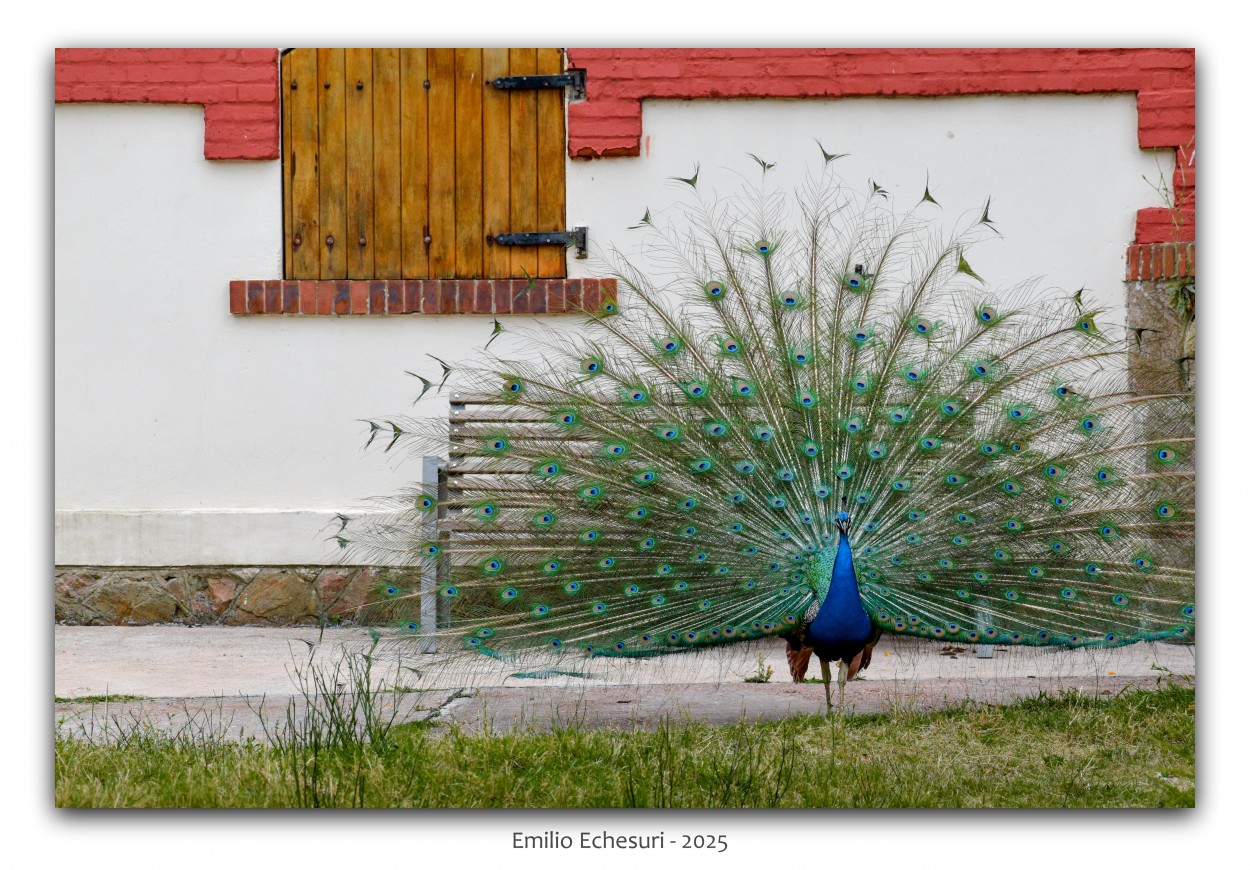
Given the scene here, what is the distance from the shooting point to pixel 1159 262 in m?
5.00

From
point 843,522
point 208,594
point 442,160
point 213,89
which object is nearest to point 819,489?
point 843,522

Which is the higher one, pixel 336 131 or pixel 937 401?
pixel 336 131

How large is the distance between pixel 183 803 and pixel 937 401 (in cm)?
245

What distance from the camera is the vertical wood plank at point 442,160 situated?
17.9 feet

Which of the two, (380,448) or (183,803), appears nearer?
(183,803)

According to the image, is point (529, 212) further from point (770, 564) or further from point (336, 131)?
point (770, 564)

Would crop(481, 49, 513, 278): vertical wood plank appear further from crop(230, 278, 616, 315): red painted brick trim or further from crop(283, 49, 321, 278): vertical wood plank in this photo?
crop(283, 49, 321, 278): vertical wood plank

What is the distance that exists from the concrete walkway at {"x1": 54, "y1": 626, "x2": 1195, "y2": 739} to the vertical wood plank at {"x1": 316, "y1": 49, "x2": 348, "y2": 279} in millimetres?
1490

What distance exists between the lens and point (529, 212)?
5.52 metres

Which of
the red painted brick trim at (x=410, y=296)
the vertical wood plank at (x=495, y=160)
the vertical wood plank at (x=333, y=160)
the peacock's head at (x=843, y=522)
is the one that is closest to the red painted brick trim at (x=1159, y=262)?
the peacock's head at (x=843, y=522)

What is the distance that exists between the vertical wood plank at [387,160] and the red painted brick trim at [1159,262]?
268 centimetres

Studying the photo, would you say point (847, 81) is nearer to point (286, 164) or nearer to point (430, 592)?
point (286, 164)

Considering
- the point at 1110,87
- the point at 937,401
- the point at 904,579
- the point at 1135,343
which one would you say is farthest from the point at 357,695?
the point at 1110,87

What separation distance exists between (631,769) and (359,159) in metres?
2.71
